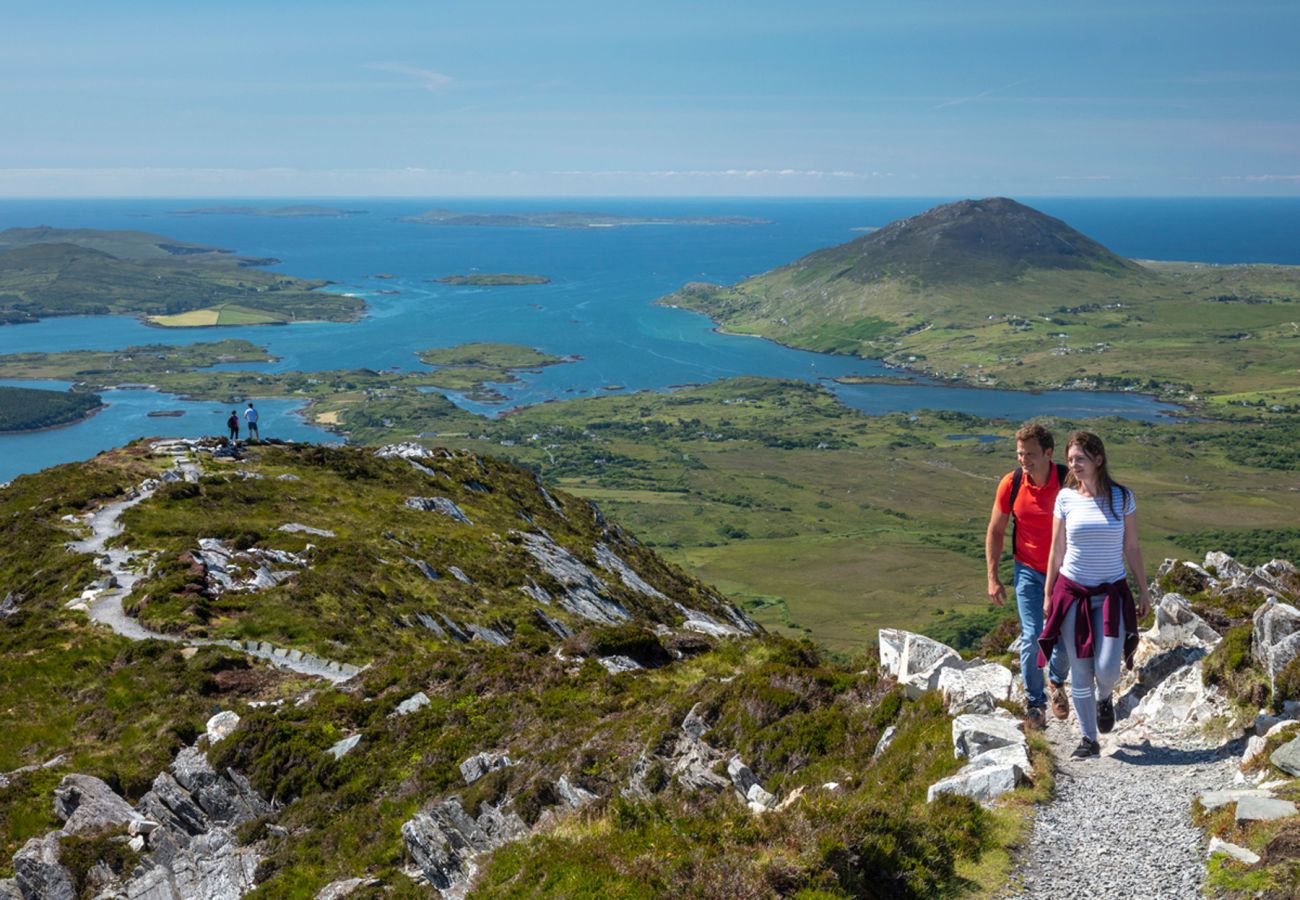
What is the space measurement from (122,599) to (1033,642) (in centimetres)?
3752

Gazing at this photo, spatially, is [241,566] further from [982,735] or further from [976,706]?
[982,735]

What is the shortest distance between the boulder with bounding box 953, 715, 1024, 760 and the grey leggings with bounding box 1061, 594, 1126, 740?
1068 mm

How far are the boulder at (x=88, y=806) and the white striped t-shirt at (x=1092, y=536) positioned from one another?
78.1 ft

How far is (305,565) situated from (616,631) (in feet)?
70.2

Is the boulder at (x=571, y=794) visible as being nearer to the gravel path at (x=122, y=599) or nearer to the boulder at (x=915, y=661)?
the boulder at (x=915, y=661)

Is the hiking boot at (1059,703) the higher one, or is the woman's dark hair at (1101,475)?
the woman's dark hair at (1101,475)

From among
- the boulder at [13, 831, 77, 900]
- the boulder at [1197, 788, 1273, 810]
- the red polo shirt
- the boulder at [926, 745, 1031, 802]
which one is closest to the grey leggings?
the red polo shirt

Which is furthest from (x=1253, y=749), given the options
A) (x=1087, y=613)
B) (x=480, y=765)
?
(x=480, y=765)

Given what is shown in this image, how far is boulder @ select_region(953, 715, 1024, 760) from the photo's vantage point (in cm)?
1545

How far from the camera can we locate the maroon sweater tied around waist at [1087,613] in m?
14.7

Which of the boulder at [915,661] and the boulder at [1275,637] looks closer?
the boulder at [1275,637]

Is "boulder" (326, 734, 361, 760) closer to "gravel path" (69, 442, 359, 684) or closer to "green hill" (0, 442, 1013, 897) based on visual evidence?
"green hill" (0, 442, 1013, 897)

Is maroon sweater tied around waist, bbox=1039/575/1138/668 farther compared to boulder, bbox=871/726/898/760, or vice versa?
boulder, bbox=871/726/898/760

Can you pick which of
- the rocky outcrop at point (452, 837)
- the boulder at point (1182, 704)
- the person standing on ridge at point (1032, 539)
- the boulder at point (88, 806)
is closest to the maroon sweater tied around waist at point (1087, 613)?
the person standing on ridge at point (1032, 539)
